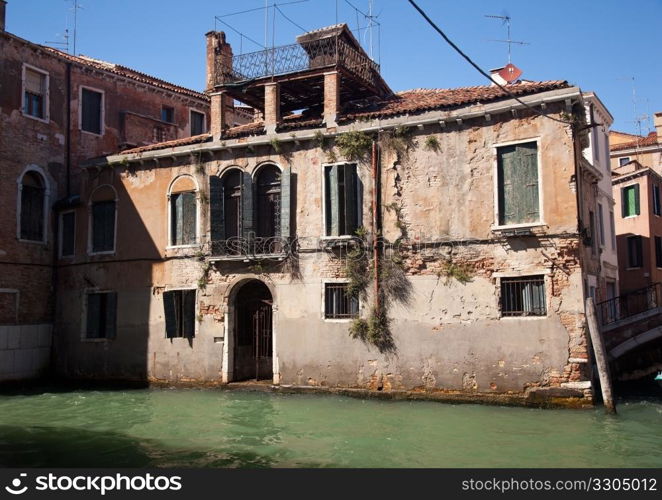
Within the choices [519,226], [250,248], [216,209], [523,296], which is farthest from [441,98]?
[216,209]

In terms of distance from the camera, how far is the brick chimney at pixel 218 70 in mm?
16781

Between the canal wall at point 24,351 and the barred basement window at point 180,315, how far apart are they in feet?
13.8

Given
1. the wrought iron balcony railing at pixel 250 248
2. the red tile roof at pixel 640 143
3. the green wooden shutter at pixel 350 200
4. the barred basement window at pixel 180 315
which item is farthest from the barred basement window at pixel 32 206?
the red tile roof at pixel 640 143

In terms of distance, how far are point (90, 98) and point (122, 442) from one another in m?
12.8

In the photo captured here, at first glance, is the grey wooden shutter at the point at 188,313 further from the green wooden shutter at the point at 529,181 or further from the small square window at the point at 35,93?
the green wooden shutter at the point at 529,181

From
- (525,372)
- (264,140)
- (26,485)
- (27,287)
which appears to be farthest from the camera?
(27,287)

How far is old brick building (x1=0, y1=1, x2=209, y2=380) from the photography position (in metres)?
17.1

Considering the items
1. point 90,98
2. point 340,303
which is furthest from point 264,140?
point 90,98

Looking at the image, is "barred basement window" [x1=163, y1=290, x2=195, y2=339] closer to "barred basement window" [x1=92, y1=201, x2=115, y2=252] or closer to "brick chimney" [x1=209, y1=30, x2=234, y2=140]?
"barred basement window" [x1=92, y1=201, x2=115, y2=252]

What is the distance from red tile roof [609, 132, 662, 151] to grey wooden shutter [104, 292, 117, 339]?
25.3 metres

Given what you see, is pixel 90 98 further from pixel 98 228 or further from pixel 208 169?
pixel 208 169

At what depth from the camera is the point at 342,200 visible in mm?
14680

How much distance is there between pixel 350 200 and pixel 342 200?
0.90 feet

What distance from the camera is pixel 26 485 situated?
21.4ft
